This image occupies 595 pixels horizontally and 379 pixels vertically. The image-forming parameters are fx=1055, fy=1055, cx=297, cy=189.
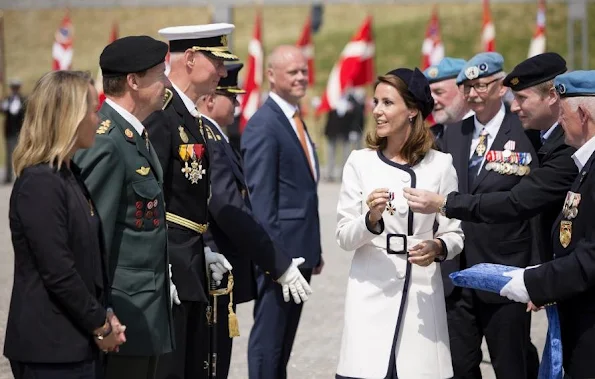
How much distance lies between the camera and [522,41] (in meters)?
45.2

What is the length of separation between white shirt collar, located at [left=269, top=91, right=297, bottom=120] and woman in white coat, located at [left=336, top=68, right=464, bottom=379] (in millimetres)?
1817

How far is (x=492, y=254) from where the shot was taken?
6.02 metres

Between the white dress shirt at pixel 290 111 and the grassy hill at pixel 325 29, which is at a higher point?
the grassy hill at pixel 325 29

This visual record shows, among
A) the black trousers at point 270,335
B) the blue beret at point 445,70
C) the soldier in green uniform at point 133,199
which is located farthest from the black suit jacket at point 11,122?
the soldier in green uniform at point 133,199

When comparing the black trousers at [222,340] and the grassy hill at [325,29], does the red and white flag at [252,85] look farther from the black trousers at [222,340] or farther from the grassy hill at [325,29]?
the grassy hill at [325,29]

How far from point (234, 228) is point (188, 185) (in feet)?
1.87

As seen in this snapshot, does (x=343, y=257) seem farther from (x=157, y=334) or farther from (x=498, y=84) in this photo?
(x=157, y=334)

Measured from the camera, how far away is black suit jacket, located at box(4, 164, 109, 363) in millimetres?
3773

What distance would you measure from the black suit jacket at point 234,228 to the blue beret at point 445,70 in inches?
82.6

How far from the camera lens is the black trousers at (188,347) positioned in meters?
5.13

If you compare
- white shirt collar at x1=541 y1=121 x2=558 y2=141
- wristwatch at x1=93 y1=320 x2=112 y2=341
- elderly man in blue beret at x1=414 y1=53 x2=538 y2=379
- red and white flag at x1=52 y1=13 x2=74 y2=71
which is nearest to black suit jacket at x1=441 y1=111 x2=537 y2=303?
elderly man in blue beret at x1=414 y1=53 x2=538 y2=379

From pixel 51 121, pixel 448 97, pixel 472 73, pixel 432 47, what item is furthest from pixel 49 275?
pixel 432 47

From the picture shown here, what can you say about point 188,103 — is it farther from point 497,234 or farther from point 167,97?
point 497,234

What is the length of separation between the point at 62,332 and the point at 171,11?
48.0 metres
